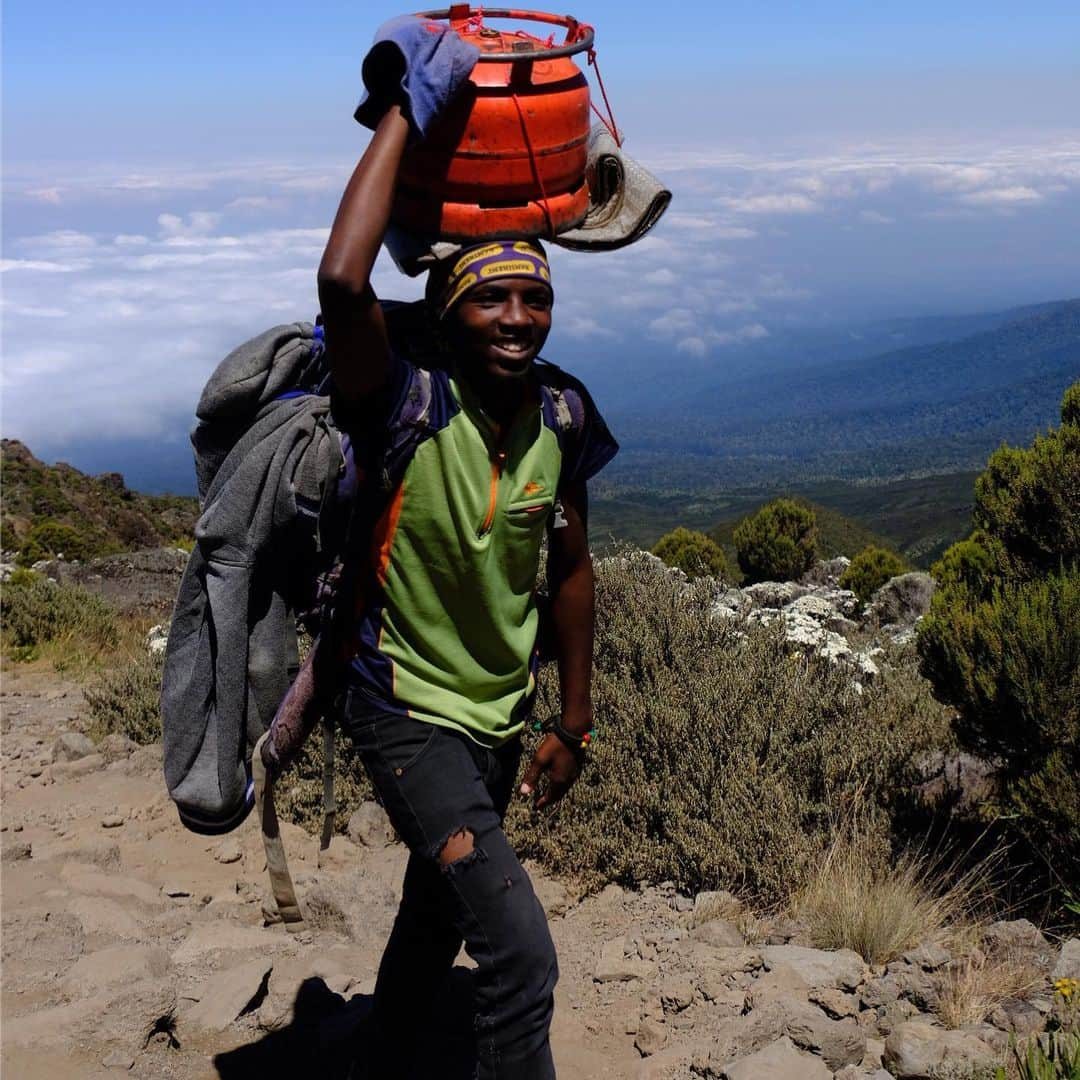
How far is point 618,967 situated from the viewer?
434 centimetres

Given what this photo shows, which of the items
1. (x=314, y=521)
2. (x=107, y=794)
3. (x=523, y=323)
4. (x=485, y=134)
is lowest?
(x=107, y=794)

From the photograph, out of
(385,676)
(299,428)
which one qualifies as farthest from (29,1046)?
(299,428)

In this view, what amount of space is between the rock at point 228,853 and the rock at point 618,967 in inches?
77.8

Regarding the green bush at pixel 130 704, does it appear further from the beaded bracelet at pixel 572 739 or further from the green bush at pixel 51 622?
the beaded bracelet at pixel 572 739

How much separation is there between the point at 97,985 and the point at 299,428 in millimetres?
2342

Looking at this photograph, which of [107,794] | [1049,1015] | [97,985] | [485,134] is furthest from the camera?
[107,794]

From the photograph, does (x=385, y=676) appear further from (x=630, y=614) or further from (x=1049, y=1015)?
(x=630, y=614)

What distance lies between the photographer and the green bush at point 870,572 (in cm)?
1670

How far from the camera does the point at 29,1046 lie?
143 inches

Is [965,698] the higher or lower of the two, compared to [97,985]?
higher

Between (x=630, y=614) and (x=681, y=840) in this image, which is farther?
(x=630, y=614)

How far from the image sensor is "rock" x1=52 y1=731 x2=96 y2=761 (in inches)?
262

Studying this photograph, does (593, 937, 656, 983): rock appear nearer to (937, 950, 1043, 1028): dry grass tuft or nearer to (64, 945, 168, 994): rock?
(937, 950, 1043, 1028): dry grass tuft

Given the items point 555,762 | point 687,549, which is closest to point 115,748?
point 555,762
